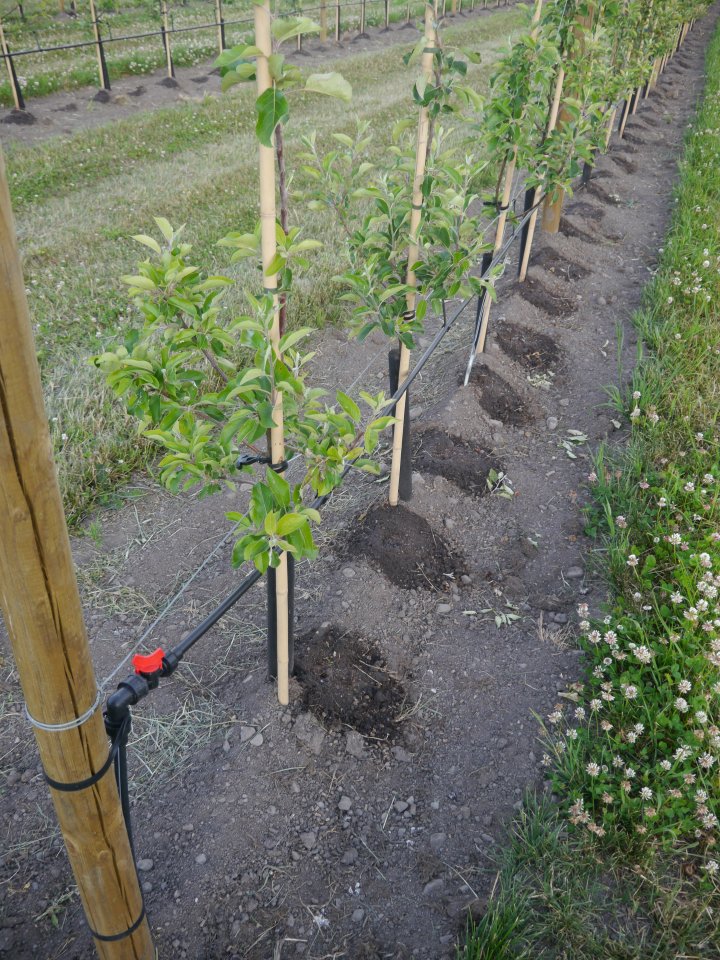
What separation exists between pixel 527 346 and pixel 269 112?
338 cm

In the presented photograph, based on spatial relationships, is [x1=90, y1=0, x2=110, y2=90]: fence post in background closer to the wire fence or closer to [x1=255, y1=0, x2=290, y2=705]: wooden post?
the wire fence

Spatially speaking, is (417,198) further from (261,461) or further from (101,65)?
(101,65)

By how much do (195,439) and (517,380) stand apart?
111 inches

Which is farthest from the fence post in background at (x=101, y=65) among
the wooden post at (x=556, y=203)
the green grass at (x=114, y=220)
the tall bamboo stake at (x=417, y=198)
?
the tall bamboo stake at (x=417, y=198)

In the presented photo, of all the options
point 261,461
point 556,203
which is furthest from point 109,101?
point 261,461

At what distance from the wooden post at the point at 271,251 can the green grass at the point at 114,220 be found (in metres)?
1.50

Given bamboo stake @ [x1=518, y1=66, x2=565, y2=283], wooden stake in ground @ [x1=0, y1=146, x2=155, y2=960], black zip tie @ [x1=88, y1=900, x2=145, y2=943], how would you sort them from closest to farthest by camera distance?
1. wooden stake in ground @ [x1=0, y1=146, x2=155, y2=960]
2. black zip tie @ [x1=88, y1=900, x2=145, y2=943]
3. bamboo stake @ [x1=518, y1=66, x2=565, y2=283]

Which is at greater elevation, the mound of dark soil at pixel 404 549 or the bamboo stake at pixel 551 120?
the bamboo stake at pixel 551 120

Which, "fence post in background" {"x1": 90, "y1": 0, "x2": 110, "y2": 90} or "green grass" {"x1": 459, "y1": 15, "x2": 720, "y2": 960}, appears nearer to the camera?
"green grass" {"x1": 459, "y1": 15, "x2": 720, "y2": 960}

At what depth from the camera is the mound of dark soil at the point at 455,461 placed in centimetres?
346

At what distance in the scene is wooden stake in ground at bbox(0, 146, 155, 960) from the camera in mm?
1042

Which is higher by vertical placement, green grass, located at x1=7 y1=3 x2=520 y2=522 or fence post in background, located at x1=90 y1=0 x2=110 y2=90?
fence post in background, located at x1=90 y1=0 x2=110 y2=90

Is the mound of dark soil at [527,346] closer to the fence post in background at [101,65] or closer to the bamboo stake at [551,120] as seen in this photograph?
the bamboo stake at [551,120]

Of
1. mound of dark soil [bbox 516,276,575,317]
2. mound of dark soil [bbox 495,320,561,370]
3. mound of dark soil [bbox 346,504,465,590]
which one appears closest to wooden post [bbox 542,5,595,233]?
mound of dark soil [bbox 516,276,575,317]
